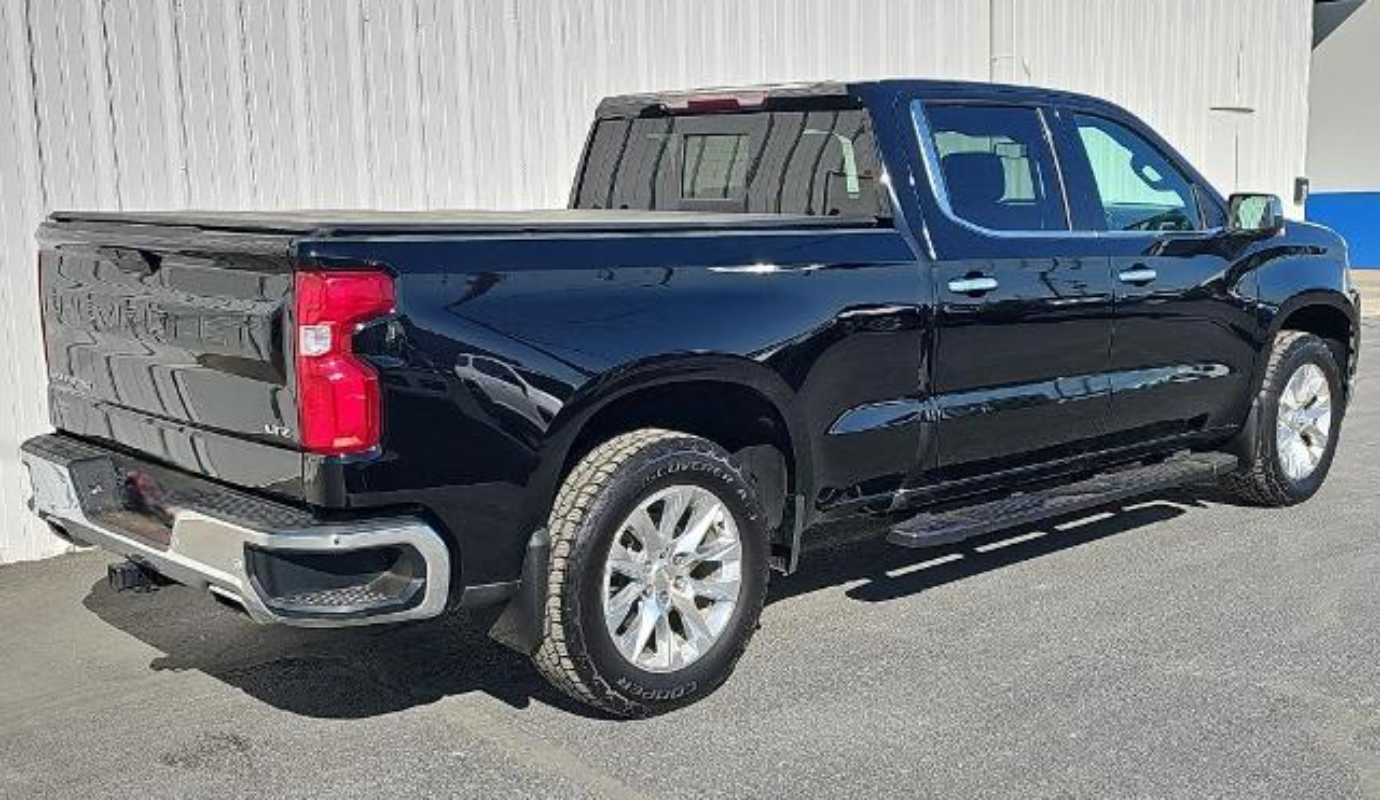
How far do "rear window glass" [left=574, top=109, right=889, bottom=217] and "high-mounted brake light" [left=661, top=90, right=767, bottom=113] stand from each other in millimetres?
32

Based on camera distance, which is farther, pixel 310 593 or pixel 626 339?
pixel 626 339

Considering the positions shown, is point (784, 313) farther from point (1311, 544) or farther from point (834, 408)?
point (1311, 544)

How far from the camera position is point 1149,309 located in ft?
19.2

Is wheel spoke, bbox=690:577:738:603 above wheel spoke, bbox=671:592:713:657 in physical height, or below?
above

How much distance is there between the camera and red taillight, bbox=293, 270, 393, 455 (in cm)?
357

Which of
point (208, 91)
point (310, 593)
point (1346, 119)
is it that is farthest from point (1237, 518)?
point (1346, 119)

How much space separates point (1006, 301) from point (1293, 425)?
239 cm

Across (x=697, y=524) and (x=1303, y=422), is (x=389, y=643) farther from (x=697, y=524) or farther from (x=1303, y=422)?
(x=1303, y=422)

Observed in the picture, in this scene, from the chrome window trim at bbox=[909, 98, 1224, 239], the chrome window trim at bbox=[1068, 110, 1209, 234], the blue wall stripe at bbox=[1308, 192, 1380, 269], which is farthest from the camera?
the blue wall stripe at bbox=[1308, 192, 1380, 269]

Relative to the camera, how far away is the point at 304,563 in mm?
3668

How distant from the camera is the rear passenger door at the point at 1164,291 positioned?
5.75 meters

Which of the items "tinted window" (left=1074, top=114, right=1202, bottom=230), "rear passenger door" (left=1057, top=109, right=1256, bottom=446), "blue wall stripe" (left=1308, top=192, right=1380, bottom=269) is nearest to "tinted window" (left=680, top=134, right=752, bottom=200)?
"rear passenger door" (left=1057, top=109, right=1256, bottom=446)

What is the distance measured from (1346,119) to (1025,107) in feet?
72.6

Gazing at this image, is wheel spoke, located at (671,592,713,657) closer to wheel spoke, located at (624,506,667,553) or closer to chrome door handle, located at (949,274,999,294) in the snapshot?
wheel spoke, located at (624,506,667,553)
